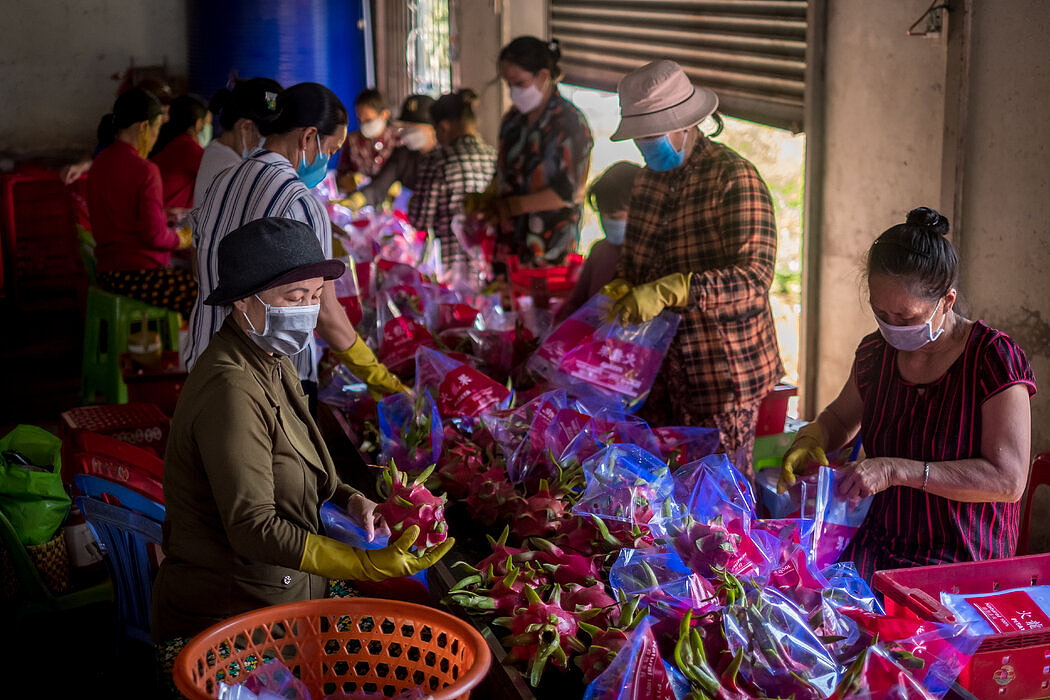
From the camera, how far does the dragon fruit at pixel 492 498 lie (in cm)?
243

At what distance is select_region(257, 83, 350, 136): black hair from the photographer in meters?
3.18

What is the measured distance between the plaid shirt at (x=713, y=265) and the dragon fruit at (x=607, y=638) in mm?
1340

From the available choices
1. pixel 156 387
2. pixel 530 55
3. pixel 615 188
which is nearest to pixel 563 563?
pixel 615 188

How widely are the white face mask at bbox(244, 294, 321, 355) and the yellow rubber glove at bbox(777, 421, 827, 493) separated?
1132 millimetres

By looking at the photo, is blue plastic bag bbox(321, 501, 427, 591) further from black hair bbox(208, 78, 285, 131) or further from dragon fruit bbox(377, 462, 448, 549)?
black hair bbox(208, 78, 285, 131)

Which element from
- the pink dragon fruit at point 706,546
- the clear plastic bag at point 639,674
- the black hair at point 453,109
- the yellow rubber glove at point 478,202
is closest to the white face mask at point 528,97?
the yellow rubber glove at point 478,202

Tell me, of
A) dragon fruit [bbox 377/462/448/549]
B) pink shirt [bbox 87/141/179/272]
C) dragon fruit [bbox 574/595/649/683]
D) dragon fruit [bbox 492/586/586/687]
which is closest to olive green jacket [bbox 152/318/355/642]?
dragon fruit [bbox 377/462/448/549]

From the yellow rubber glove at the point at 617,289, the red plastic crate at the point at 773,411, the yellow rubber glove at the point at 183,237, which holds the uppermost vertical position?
the yellow rubber glove at the point at 617,289

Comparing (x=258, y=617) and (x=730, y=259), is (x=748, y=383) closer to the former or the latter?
(x=730, y=259)

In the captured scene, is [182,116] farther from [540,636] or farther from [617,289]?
[540,636]

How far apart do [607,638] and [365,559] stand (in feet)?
1.58

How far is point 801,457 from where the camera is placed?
2457 mm

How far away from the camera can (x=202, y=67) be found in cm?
870

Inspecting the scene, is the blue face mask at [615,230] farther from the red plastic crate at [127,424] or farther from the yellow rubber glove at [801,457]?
the red plastic crate at [127,424]
